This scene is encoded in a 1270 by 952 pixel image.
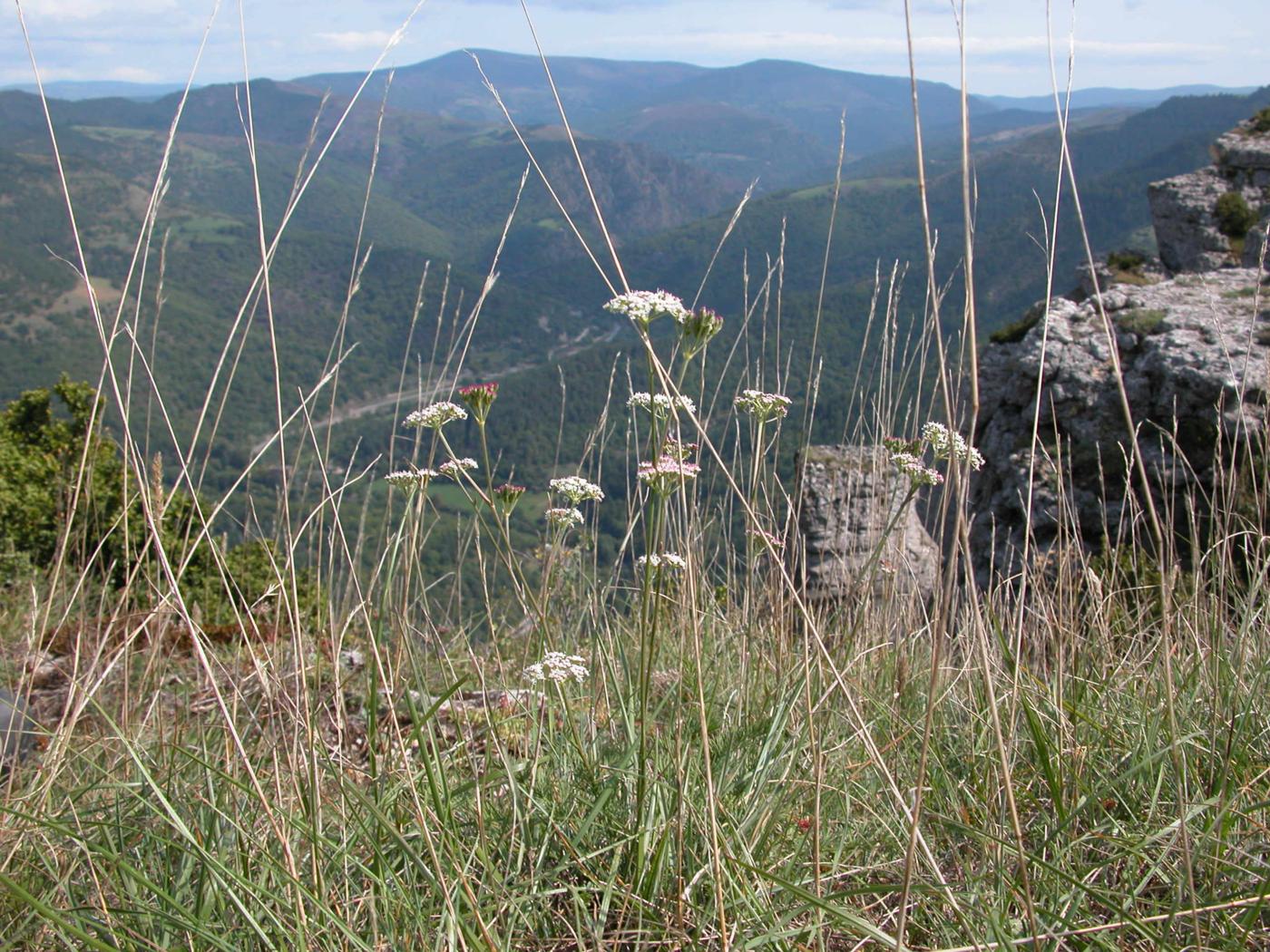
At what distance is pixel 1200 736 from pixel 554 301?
12415 centimetres

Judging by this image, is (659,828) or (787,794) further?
(787,794)

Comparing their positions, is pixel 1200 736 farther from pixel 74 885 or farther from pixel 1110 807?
pixel 74 885

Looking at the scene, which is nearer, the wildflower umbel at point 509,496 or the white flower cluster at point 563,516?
the wildflower umbel at point 509,496

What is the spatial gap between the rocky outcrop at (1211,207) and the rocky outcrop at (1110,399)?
7.59 feet

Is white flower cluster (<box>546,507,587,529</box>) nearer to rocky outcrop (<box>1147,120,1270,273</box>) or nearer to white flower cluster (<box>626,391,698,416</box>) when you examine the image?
white flower cluster (<box>626,391,698,416</box>)

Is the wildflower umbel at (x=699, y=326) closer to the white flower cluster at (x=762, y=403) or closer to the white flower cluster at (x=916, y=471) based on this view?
the white flower cluster at (x=762, y=403)

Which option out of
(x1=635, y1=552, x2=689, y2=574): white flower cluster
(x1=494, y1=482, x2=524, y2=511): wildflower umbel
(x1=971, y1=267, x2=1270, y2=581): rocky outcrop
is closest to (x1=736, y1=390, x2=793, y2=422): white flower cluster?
(x1=635, y1=552, x2=689, y2=574): white flower cluster

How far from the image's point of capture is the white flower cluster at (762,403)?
158cm

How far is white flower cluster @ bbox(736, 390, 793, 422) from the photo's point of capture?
1581 millimetres

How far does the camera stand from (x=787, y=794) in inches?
61.7

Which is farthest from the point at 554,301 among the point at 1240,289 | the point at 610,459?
the point at 1240,289

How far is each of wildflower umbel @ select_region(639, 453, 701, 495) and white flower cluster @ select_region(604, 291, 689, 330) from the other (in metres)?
0.19

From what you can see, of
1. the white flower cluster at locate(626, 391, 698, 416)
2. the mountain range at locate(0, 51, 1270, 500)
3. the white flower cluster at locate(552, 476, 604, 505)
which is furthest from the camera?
the mountain range at locate(0, 51, 1270, 500)

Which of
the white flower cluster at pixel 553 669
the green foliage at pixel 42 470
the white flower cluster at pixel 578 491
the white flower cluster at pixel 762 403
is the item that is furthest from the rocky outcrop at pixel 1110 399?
the green foliage at pixel 42 470
